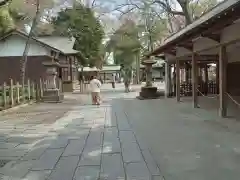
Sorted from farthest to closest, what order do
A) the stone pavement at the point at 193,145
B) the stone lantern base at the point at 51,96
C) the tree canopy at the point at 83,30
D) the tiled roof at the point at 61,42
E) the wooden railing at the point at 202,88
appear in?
the tree canopy at the point at 83,30 → the tiled roof at the point at 61,42 → the wooden railing at the point at 202,88 → the stone lantern base at the point at 51,96 → the stone pavement at the point at 193,145

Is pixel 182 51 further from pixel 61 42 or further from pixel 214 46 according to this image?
pixel 61 42

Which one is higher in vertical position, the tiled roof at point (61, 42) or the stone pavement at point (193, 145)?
the tiled roof at point (61, 42)

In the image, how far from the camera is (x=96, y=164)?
5.91m

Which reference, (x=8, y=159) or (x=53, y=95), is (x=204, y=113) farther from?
(x=53, y=95)

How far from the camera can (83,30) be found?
39438 mm

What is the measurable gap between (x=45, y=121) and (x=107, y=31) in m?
35.0

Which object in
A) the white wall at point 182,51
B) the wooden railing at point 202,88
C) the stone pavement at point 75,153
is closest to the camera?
the stone pavement at point 75,153

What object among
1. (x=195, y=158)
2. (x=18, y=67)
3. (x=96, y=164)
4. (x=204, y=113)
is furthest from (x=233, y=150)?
(x=18, y=67)

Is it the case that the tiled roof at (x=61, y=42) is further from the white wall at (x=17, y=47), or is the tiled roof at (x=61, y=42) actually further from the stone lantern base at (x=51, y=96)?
the stone lantern base at (x=51, y=96)

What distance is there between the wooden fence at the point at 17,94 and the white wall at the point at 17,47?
30.1 feet

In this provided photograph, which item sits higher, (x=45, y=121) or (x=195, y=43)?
(x=195, y=43)

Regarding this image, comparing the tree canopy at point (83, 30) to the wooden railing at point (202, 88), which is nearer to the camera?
the wooden railing at point (202, 88)

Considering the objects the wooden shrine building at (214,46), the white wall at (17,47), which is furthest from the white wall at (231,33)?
the white wall at (17,47)

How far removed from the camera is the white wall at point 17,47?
30234 millimetres
